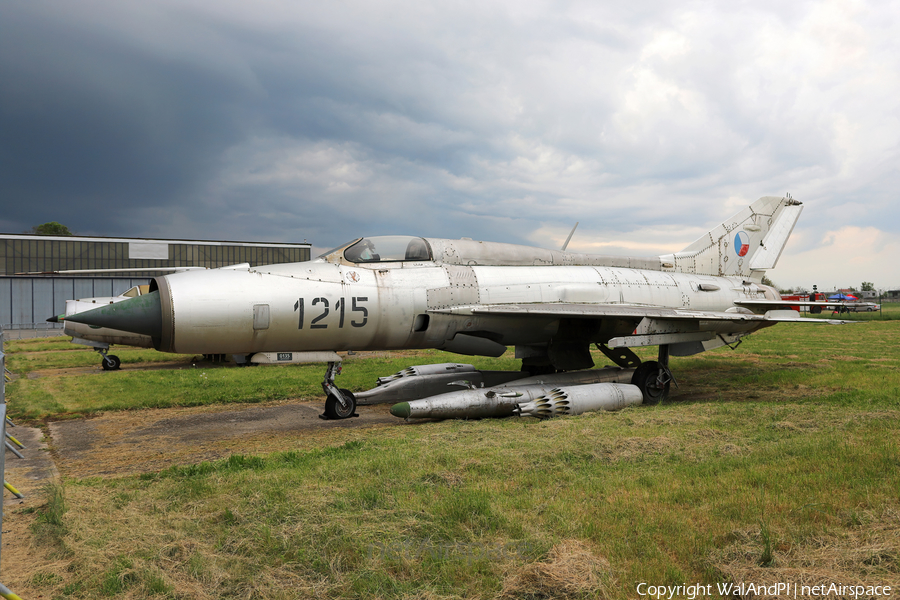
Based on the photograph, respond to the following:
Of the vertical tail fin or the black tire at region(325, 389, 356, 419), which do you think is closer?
the black tire at region(325, 389, 356, 419)

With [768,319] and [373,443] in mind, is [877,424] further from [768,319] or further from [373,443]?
[373,443]

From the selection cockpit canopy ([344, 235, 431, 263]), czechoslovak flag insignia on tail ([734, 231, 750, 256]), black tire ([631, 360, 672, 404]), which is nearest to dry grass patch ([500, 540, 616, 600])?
cockpit canopy ([344, 235, 431, 263])

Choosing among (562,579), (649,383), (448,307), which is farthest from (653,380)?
(562,579)

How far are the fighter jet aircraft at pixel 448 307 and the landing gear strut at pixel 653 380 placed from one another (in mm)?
24

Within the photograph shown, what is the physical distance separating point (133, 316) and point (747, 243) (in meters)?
14.3

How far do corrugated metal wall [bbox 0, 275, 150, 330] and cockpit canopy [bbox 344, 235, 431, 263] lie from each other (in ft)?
121

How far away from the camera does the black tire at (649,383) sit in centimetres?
1068

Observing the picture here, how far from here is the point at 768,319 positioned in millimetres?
11727

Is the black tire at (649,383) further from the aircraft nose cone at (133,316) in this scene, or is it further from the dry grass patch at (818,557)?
the aircraft nose cone at (133,316)

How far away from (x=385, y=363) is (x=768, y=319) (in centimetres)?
1035

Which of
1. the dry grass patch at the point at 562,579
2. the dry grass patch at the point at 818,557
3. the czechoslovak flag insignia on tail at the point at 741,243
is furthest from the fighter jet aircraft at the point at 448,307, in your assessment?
the dry grass patch at the point at 818,557

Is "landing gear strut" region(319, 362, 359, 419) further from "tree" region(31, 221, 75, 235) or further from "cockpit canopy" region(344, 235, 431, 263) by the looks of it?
"tree" region(31, 221, 75, 235)

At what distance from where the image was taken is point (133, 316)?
7.27 metres

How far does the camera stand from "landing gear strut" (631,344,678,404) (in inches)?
421
